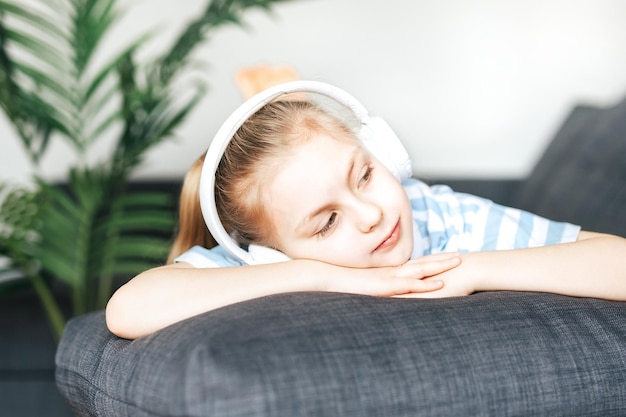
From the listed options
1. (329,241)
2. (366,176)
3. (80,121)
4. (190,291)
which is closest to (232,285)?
(190,291)

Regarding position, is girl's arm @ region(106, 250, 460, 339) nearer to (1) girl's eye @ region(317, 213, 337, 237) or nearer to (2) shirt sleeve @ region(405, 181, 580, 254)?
(1) girl's eye @ region(317, 213, 337, 237)

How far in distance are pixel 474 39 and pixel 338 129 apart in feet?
5.64

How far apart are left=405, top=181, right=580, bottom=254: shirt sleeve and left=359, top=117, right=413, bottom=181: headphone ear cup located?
0.16m

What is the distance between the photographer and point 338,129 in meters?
1.19

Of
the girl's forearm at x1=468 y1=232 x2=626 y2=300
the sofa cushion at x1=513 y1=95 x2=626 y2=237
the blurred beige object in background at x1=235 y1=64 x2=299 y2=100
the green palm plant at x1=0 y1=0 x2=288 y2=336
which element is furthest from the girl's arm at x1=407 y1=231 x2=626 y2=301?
the blurred beige object in background at x1=235 y1=64 x2=299 y2=100

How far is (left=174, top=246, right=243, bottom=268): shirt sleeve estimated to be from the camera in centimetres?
118

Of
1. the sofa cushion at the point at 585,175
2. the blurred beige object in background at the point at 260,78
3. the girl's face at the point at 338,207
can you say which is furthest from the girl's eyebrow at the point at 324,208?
the blurred beige object in background at the point at 260,78

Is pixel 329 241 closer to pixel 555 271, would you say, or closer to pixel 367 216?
pixel 367 216

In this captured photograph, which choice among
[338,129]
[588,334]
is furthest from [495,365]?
[338,129]

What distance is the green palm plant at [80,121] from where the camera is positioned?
73.7 inches

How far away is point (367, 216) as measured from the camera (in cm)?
111

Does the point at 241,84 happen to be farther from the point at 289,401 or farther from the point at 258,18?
the point at 289,401

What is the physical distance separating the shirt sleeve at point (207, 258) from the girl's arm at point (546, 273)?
320 mm

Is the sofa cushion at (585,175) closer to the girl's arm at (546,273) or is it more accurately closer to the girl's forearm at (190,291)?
the girl's arm at (546,273)
